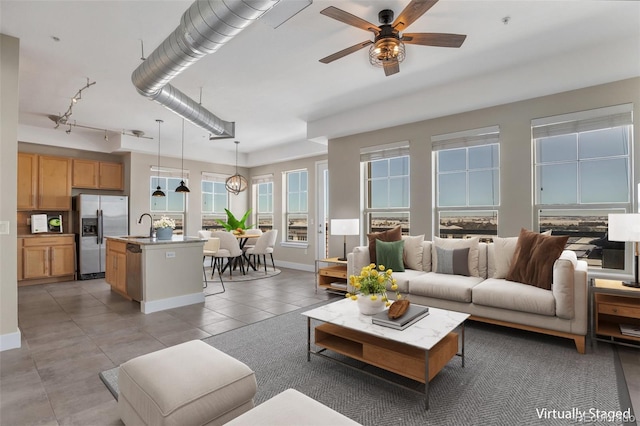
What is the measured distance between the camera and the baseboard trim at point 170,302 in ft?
13.6

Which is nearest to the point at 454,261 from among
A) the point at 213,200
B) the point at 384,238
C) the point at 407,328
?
the point at 384,238

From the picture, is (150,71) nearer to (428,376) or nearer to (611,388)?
(428,376)

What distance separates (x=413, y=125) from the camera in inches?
200

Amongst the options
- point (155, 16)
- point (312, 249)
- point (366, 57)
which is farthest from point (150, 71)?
point (312, 249)

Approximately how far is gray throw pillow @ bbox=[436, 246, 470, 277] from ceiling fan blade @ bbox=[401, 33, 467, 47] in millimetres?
2415

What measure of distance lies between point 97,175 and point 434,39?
728 cm

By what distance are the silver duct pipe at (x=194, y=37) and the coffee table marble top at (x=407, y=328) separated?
2264mm

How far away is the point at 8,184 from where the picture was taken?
10.2 feet

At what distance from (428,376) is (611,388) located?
1393 mm

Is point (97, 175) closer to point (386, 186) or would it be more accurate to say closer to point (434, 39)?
point (386, 186)

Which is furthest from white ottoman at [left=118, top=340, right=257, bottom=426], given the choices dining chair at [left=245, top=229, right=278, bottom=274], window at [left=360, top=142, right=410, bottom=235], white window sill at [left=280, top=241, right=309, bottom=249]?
white window sill at [left=280, top=241, right=309, bottom=249]

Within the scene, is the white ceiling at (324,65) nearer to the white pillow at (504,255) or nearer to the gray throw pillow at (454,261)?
the white pillow at (504,255)

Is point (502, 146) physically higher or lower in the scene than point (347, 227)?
higher

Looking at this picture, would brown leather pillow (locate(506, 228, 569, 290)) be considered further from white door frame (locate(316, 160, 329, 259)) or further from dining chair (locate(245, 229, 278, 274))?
dining chair (locate(245, 229, 278, 274))
